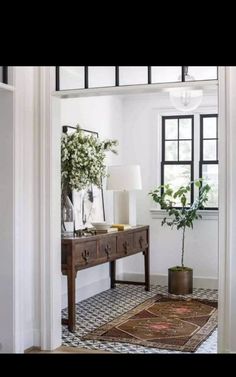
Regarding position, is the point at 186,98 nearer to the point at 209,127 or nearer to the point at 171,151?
the point at 209,127

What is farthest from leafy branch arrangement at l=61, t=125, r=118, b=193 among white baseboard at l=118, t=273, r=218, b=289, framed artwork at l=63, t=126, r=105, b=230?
white baseboard at l=118, t=273, r=218, b=289

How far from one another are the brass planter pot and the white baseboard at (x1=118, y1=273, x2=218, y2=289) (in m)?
0.41

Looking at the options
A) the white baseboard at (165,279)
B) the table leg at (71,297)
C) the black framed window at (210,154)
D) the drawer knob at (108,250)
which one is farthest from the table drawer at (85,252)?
the black framed window at (210,154)

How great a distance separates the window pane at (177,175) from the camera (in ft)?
23.7

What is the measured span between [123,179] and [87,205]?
0.58 m

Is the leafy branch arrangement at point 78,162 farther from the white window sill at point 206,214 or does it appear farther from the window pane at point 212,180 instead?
the window pane at point 212,180

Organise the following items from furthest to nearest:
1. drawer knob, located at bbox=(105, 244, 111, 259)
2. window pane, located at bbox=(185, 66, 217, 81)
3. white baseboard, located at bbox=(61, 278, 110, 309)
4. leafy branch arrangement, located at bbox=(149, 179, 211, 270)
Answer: leafy branch arrangement, located at bbox=(149, 179, 211, 270) < white baseboard, located at bbox=(61, 278, 110, 309) < drawer knob, located at bbox=(105, 244, 111, 259) < window pane, located at bbox=(185, 66, 217, 81)

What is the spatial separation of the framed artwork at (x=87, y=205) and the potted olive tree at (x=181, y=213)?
889mm

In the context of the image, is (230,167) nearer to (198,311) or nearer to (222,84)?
(222,84)

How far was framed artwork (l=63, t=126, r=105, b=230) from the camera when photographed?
578 centimetres

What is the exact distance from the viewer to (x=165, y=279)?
7.28m

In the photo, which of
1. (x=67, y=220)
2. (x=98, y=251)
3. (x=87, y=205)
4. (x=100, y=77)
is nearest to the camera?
(x=100, y=77)

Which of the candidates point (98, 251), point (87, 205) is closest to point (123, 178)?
point (87, 205)

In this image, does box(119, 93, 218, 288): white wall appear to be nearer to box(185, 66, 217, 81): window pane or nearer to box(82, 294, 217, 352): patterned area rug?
box(82, 294, 217, 352): patterned area rug
